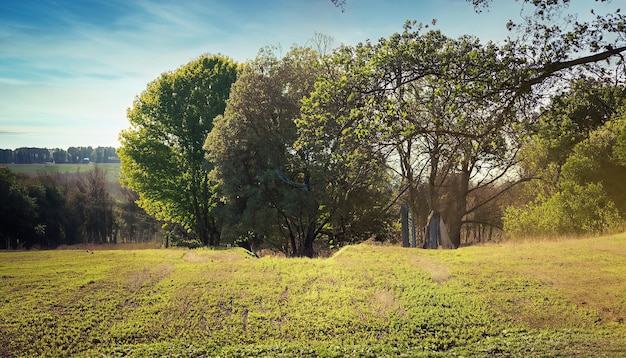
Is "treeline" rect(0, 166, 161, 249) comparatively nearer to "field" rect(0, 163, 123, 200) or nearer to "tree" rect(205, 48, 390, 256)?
"field" rect(0, 163, 123, 200)

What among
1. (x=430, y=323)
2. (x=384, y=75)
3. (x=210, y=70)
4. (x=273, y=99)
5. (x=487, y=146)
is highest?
(x=210, y=70)

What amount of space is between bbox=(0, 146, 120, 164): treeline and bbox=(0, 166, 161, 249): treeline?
159 inches

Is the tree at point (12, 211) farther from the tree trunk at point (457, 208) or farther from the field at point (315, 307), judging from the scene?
the tree trunk at point (457, 208)

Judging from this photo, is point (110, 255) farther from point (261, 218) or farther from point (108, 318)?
point (261, 218)

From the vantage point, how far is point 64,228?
54.9 m

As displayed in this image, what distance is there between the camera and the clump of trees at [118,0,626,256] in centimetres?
1125

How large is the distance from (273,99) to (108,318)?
52.8 ft

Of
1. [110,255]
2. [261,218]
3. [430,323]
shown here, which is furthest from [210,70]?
[430,323]

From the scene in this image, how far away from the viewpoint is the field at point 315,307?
9.74m

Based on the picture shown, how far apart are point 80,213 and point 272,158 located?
41.8 m

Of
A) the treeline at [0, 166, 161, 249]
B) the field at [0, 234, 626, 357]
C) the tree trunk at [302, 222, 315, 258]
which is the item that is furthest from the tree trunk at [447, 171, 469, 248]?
the treeline at [0, 166, 161, 249]

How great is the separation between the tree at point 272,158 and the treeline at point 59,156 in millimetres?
43400

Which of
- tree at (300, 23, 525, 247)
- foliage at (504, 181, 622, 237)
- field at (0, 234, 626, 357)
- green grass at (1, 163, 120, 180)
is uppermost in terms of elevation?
green grass at (1, 163, 120, 180)

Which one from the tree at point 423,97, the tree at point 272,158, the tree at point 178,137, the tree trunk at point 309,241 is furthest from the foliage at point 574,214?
the tree at point 178,137
